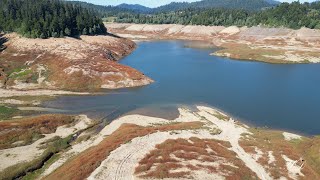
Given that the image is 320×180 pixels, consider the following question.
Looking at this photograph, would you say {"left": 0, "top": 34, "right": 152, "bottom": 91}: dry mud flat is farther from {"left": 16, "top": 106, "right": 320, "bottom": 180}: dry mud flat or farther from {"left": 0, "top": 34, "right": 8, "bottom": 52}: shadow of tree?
{"left": 16, "top": 106, "right": 320, "bottom": 180}: dry mud flat

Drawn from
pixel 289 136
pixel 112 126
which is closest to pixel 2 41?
pixel 112 126

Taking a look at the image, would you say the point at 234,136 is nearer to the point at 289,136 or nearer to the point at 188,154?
the point at 289,136

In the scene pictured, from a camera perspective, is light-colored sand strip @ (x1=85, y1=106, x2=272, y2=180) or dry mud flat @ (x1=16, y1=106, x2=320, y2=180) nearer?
light-colored sand strip @ (x1=85, y1=106, x2=272, y2=180)

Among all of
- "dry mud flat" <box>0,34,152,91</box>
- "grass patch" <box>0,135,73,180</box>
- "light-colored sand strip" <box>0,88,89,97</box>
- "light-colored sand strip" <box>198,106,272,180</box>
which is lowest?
"grass patch" <box>0,135,73,180</box>

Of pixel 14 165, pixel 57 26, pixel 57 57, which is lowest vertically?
pixel 14 165

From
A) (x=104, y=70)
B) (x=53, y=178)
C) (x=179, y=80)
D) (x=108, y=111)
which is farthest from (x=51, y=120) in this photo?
(x=179, y=80)

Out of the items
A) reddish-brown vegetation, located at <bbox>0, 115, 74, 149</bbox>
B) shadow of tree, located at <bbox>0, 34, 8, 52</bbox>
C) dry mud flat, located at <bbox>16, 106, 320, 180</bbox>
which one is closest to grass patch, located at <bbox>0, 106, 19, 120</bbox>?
reddish-brown vegetation, located at <bbox>0, 115, 74, 149</bbox>

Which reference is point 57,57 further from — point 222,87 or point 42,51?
point 222,87
